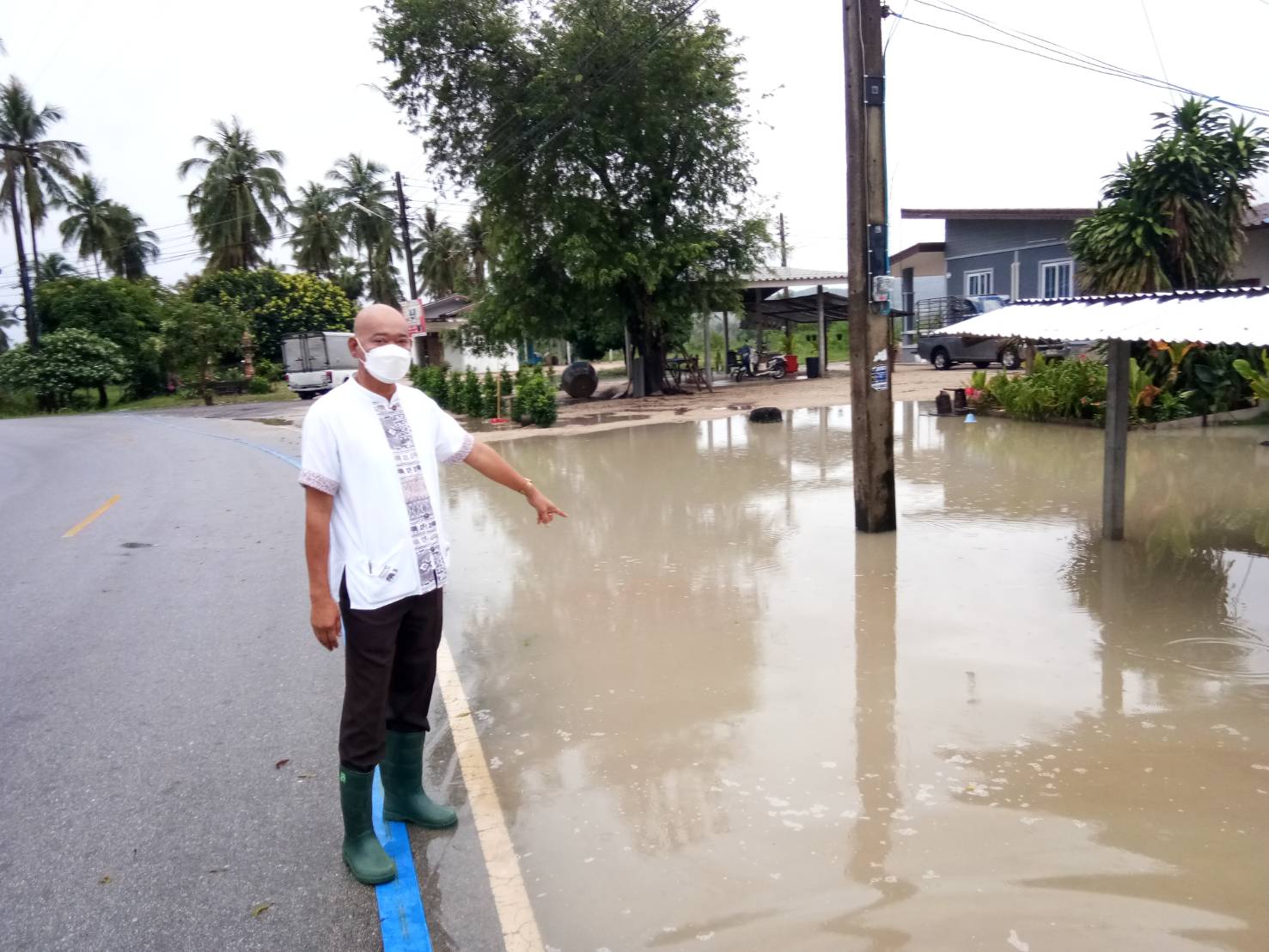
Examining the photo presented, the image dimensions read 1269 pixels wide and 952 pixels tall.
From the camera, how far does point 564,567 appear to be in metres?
8.29

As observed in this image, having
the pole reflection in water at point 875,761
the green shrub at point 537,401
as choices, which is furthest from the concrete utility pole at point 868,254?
the green shrub at point 537,401

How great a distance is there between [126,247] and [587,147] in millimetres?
36964

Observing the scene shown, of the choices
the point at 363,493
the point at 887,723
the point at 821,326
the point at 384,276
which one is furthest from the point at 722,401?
the point at 384,276

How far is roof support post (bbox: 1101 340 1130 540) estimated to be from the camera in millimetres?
7641

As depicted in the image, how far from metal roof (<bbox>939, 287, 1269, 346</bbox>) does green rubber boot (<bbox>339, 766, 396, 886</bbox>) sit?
5.21m

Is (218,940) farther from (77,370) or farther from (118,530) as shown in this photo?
(77,370)

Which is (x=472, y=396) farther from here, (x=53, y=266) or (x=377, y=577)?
(x=53, y=266)

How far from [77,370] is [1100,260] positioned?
3574cm

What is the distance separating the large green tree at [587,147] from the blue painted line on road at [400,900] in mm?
21577

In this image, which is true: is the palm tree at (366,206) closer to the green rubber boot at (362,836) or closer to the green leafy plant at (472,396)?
the green leafy plant at (472,396)

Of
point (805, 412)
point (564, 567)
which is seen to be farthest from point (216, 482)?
point (805, 412)

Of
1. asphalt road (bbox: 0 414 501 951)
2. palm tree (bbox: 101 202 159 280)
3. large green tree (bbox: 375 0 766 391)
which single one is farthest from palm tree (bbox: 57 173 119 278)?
asphalt road (bbox: 0 414 501 951)

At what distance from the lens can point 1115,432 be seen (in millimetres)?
7703

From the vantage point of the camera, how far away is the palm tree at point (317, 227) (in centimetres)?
5316
